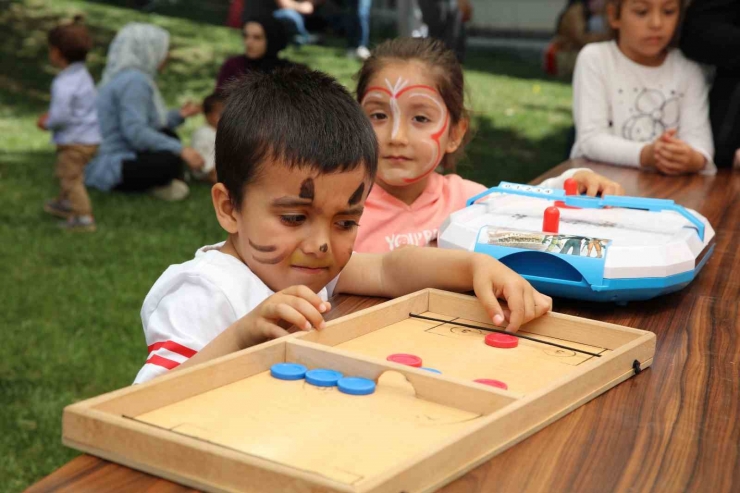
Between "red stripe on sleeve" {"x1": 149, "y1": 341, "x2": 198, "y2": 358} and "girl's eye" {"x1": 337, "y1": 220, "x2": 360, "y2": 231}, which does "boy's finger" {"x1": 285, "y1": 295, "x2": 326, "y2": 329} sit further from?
"girl's eye" {"x1": 337, "y1": 220, "x2": 360, "y2": 231}

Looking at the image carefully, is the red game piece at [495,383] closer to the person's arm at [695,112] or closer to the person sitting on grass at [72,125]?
the person's arm at [695,112]

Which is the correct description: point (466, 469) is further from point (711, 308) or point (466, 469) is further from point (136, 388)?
point (711, 308)

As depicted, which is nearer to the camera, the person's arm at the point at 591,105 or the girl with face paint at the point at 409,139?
the girl with face paint at the point at 409,139

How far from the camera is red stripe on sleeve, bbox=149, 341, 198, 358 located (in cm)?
153

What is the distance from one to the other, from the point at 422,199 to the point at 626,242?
38.2 inches

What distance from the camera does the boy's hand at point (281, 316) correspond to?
55.4 inches

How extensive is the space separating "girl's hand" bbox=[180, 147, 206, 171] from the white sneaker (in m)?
0.25

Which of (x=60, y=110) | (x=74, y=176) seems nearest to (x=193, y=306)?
(x=74, y=176)

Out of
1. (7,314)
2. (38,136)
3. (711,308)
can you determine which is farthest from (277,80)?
(38,136)

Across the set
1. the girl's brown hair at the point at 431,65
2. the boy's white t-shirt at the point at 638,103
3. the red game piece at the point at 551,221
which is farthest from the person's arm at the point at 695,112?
the red game piece at the point at 551,221

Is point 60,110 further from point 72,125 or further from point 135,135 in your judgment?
point 135,135

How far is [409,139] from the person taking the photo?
8.57 feet

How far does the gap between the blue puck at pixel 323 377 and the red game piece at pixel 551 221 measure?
824 mm

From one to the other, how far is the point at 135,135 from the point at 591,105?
4428mm
